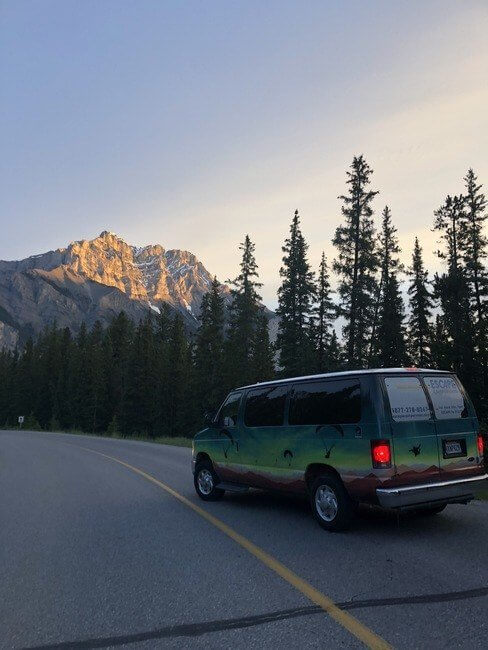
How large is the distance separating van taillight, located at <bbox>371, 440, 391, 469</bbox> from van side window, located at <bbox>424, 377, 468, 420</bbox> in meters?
1.05

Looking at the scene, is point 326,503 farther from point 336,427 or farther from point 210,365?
point 210,365

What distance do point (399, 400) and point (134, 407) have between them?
55.3 m

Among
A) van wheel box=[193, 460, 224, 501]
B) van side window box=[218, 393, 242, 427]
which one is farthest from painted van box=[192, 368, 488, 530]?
van wheel box=[193, 460, 224, 501]

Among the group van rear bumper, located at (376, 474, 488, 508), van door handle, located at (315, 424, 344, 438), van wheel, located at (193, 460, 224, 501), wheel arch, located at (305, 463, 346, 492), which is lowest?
van wheel, located at (193, 460, 224, 501)

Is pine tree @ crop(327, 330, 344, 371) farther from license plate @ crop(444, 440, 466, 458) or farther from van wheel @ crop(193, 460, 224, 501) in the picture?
license plate @ crop(444, 440, 466, 458)

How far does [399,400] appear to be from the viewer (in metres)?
6.58

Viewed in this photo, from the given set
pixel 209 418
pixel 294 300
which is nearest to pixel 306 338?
pixel 294 300

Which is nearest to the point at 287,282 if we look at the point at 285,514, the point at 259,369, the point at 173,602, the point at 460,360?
the point at 259,369

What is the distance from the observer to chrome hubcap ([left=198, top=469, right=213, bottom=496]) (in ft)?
30.7

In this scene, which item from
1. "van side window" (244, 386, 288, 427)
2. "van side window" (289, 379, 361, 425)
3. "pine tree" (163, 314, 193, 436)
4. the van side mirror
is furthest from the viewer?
"pine tree" (163, 314, 193, 436)

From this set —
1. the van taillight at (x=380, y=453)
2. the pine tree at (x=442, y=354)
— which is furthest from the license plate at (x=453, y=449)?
the pine tree at (x=442, y=354)

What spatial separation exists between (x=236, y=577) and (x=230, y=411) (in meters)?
4.16

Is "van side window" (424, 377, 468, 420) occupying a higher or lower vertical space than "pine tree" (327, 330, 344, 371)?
lower

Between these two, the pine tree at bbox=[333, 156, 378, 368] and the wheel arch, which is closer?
the wheel arch
